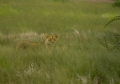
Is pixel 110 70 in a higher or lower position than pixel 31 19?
higher

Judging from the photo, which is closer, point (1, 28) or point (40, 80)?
point (40, 80)

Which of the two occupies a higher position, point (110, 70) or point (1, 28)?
point (110, 70)

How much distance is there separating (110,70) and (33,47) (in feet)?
11.0

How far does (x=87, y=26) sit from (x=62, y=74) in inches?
339

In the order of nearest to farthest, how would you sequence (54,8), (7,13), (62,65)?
(62,65)
(7,13)
(54,8)

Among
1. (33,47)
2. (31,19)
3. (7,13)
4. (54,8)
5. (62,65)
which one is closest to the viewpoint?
(62,65)

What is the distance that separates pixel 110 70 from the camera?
554 centimetres

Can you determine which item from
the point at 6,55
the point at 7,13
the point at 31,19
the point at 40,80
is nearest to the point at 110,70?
the point at 40,80

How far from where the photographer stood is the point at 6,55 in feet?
22.4

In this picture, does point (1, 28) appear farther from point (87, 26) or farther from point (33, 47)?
point (33, 47)

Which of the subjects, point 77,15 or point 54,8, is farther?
point 54,8

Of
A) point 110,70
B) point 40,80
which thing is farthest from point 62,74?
point 110,70

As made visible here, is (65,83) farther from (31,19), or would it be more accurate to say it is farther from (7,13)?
(7,13)

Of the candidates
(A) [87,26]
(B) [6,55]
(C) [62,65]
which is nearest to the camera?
(C) [62,65]
